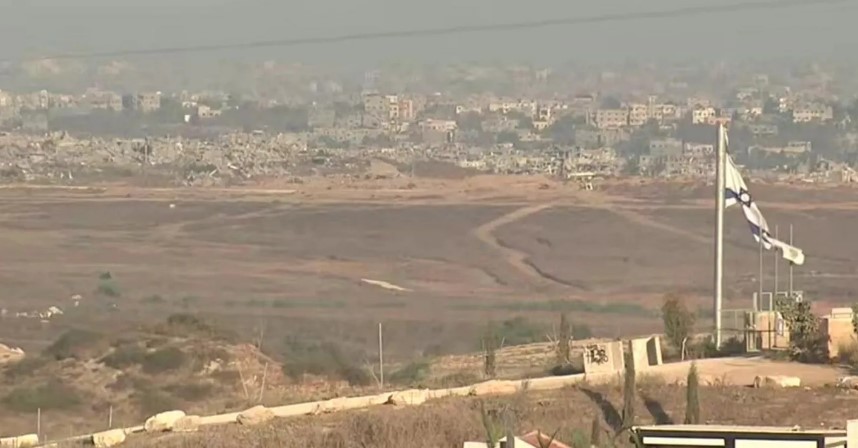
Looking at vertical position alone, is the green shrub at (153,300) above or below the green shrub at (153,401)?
below

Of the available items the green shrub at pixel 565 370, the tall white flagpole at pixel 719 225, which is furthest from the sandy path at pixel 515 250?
the green shrub at pixel 565 370

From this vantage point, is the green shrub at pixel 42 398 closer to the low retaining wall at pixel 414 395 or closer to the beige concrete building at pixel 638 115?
the low retaining wall at pixel 414 395

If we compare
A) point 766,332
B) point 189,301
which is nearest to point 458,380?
point 766,332

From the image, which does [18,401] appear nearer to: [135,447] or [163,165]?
Answer: [135,447]

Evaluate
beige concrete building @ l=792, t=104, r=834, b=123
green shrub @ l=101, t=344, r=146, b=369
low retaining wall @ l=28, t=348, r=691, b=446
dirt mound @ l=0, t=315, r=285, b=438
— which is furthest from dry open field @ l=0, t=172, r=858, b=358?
Answer: beige concrete building @ l=792, t=104, r=834, b=123

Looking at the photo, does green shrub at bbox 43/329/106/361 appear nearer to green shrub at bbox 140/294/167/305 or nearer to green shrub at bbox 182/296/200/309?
green shrub at bbox 182/296/200/309

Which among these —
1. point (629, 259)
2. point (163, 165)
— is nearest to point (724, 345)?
point (629, 259)
